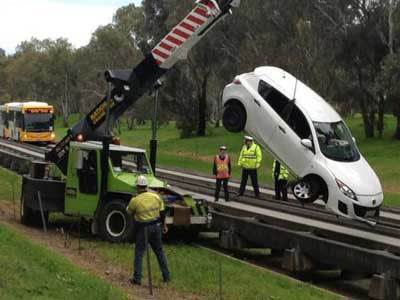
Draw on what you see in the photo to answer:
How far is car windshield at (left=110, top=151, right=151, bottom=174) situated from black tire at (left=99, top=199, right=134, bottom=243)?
2.80 feet

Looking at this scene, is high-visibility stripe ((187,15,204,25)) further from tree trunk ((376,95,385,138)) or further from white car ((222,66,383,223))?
tree trunk ((376,95,385,138))

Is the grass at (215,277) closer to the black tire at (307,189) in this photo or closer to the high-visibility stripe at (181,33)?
the black tire at (307,189)

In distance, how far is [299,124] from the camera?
48.9 feet

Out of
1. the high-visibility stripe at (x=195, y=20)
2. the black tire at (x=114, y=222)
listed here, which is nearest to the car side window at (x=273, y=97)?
the high-visibility stripe at (x=195, y=20)

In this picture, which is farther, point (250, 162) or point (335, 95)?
point (335, 95)

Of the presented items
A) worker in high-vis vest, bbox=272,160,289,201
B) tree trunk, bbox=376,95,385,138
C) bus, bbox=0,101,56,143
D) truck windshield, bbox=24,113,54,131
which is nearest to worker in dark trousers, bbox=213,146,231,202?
worker in high-vis vest, bbox=272,160,289,201

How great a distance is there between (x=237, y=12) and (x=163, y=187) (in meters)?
43.3

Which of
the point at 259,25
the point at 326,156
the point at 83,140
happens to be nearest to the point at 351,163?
the point at 326,156

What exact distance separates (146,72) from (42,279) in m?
7.67

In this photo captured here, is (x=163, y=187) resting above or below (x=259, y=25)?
below

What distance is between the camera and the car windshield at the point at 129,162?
15852 millimetres

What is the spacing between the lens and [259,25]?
54406 mm

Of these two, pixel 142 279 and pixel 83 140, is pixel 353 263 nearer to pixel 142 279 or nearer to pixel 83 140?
pixel 142 279

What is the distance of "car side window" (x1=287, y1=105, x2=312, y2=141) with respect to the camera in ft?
48.5
